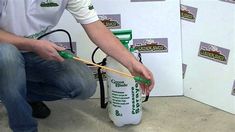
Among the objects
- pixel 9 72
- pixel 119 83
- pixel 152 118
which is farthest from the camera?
pixel 152 118

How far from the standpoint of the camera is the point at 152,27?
1.78m

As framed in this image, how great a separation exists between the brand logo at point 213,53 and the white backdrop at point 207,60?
0.05 ft

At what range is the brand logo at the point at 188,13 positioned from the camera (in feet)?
5.65

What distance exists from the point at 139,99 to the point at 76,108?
0.33m

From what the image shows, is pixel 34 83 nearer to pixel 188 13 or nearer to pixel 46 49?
pixel 46 49

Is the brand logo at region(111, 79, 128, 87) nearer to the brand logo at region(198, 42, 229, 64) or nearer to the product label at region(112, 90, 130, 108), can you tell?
the product label at region(112, 90, 130, 108)

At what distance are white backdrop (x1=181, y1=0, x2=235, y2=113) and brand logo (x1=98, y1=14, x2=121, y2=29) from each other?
27 cm

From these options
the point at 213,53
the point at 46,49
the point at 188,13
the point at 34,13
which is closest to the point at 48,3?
the point at 34,13

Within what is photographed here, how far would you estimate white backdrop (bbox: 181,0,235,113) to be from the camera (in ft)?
5.40

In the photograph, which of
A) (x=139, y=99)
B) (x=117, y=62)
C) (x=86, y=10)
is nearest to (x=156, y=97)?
(x=139, y=99)

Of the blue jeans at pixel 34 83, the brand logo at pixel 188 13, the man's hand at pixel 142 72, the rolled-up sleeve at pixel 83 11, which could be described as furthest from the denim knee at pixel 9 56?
the brand logo at pixel 188 13

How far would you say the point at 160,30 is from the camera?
5.85ft

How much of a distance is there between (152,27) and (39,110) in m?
0.59

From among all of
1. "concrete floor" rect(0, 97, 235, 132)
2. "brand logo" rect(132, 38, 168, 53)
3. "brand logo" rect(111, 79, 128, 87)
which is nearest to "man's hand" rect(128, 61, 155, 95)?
"brand logo" rect(111, 79, 128, 87)
